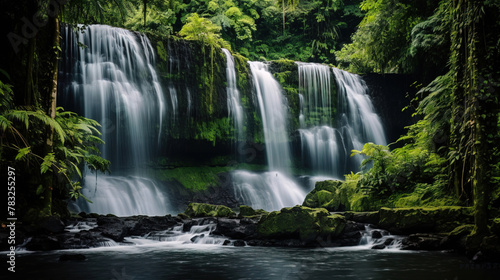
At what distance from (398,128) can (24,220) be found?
63.6 feet

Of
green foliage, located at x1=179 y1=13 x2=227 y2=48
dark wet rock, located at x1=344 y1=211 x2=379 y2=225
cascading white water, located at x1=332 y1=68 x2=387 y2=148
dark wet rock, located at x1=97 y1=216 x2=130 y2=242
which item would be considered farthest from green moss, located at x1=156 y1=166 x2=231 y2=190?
dark wet rock, located at x1=344 y1=211 x2=379 y2=225

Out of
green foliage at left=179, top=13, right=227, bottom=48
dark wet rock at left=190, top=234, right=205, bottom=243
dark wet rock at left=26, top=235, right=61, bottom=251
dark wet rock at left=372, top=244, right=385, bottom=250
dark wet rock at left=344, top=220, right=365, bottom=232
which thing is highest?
green foliage at left=179, top=13, right=227, bottom=48

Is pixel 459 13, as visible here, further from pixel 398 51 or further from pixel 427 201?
pixel 398 51

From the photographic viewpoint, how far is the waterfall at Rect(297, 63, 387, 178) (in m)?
21.3

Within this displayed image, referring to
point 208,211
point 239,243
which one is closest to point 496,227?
point 239,243

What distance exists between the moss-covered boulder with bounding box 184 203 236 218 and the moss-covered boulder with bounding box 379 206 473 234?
4395 millimetres

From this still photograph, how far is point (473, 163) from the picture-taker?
6.81 meters

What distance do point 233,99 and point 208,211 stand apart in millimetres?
8474

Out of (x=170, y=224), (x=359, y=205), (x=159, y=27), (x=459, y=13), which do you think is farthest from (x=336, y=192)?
(x=159, y=27)

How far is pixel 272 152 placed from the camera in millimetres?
20547

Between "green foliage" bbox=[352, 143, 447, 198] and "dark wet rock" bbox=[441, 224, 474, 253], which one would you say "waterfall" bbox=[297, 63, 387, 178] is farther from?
"dark wet rock" bbox=[441, 224, 474, 253]

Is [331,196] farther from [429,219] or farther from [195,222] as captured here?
[429,219]

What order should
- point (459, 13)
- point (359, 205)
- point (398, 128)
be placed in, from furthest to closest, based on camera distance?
point (398, 128)
point (359, 205)
point (459, 13)

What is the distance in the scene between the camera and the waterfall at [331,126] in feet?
69.8
